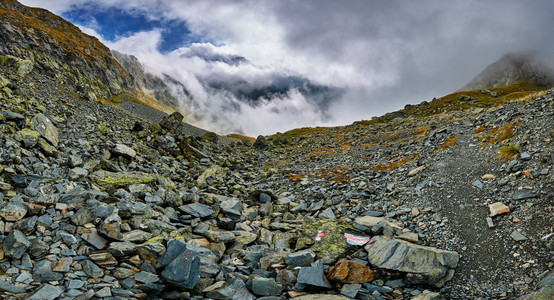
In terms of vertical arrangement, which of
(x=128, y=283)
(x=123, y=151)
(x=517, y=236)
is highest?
(x=123, y=151)

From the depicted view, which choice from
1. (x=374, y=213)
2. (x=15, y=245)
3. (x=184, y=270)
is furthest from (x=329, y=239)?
(x=15, y=245)

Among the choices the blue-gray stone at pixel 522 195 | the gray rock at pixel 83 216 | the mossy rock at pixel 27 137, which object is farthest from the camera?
the mossy rock at pixel 27 137

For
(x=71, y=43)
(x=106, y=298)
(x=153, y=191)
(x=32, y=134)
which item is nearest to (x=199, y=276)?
(x=106, y=298)

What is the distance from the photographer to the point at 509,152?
45.7ft

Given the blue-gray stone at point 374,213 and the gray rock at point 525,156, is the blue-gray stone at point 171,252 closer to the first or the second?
the blue-gray stone at point 374,213

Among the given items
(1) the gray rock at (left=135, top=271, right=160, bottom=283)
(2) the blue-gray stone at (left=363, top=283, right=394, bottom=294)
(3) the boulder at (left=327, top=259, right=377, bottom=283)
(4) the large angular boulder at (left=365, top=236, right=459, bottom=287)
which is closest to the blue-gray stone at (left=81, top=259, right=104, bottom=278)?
(1) the gray rock at (left=135, top=271, right=160, bottom=283)

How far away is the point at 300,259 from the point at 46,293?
7.79m

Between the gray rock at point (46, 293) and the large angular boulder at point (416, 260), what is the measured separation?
1008cm

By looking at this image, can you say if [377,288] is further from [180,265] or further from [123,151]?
[123,151]

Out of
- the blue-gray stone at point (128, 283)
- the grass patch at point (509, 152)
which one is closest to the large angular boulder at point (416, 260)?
the grass patch at point (509, 152)

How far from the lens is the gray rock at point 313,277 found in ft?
28.4

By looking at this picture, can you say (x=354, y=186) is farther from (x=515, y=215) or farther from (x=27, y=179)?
(x=27, y=179)

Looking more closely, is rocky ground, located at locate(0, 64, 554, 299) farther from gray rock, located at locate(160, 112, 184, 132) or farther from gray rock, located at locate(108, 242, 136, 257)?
gray rock, located at locate(160, 112, 184, 132)

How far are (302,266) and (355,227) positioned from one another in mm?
4262
